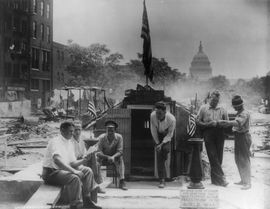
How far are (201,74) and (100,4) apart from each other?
7980 cm

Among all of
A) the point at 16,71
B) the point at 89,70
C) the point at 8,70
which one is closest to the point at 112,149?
the point at 89,70

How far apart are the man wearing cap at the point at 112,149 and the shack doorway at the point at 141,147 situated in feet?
3.97

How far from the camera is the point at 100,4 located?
8.55 metres

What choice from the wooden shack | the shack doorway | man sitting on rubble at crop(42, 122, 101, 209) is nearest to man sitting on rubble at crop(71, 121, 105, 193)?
man sitting on rubble at crop(42, 122, 101, 209)

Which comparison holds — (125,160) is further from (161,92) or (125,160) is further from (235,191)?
(235,191)

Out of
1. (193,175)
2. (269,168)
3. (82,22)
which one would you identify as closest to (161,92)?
(193,175)

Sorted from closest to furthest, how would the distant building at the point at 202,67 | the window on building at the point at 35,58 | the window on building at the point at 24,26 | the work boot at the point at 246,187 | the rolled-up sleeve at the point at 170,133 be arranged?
the work boot at the point at 246,187 → the rolled-up sleeve at the point at 170,133 → the window on building at the point at 24,26 → the window on building at the point at 35,58 → the distant building at the point at 202,67

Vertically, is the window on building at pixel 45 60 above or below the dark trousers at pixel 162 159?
above

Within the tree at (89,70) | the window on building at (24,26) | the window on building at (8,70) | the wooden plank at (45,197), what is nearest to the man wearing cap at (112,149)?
the wooden plank at (45,197)

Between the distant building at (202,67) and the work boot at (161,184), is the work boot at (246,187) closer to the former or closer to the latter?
the work boot at (161,184)

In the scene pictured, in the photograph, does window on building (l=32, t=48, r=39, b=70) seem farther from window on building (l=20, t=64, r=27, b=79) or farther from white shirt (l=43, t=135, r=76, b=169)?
white shirt (l=43, t=135, r=76, b=169)

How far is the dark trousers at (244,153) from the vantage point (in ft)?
22.6

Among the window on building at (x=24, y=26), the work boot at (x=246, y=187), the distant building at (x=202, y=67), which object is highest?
the distant building at (x=202, y=67)

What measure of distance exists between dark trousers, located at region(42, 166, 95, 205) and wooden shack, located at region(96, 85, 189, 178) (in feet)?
7.30
